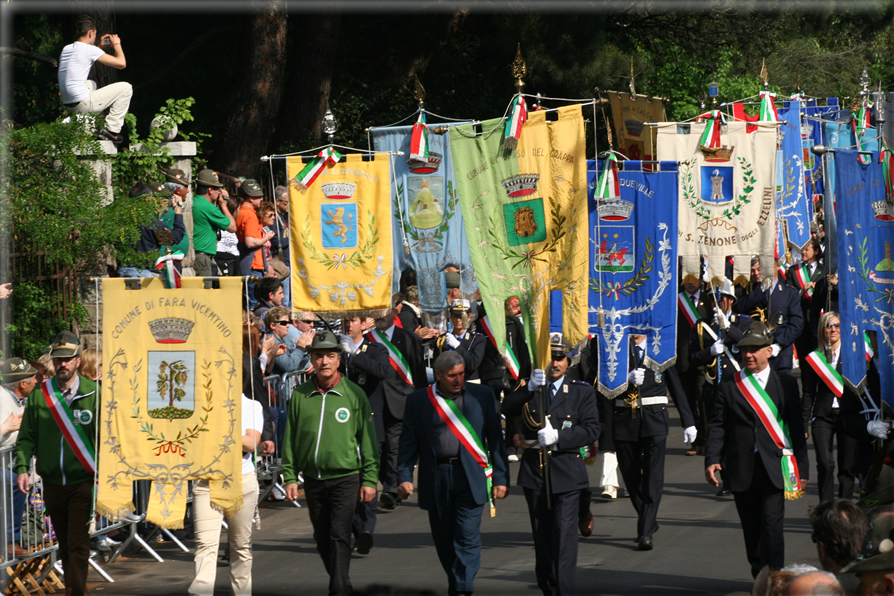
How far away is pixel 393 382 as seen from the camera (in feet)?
37.9

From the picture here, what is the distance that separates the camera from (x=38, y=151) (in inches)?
444

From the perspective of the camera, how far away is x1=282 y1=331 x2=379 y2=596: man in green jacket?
8.34m

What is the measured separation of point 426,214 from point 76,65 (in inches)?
165

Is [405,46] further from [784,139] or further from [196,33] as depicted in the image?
[784,139]

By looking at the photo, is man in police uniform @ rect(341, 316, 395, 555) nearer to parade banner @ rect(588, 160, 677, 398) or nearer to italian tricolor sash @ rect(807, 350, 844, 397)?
parade banner @ rect(588, 160, 677, 398)

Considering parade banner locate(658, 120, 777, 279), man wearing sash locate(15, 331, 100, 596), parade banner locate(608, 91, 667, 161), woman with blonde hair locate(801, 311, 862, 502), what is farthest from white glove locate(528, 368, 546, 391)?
parade banner locate(608, 91, 667, 161)

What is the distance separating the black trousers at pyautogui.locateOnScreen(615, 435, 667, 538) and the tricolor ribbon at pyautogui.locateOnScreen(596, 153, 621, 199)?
2230mm

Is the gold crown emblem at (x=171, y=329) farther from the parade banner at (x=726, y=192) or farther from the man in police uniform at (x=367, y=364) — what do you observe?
the parade banner at (x=726, y=192)

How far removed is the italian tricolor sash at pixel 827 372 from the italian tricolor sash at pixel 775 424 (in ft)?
7.57

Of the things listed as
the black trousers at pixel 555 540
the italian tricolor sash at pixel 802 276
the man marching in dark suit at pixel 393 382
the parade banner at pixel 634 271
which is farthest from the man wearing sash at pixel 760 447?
the italian tricolor sash at pixel 802 276

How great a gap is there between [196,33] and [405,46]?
435 cm

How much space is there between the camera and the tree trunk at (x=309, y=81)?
21.3m

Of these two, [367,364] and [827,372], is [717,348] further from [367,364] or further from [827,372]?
[367,364]

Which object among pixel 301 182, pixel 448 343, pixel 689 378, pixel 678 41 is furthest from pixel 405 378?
pixel 678 41
